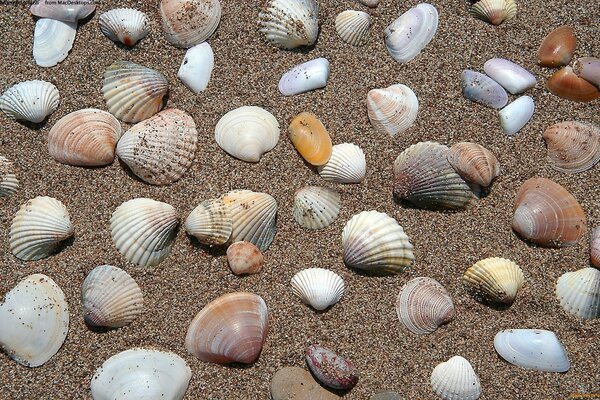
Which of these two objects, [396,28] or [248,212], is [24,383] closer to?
[248,212]

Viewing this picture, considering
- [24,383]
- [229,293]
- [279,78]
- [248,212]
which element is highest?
[279,78]

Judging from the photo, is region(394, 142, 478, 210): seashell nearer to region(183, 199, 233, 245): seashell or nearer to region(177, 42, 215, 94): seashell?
region(183, 199, 233, 245): seashell

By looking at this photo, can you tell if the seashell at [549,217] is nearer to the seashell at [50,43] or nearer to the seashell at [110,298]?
the seashell at [110,298]

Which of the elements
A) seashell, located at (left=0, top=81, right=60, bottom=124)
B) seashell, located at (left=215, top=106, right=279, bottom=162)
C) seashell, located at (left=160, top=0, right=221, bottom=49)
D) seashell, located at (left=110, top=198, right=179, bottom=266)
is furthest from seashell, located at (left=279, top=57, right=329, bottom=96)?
seashell, located at (left=0, top=81, right=60, bottom=124)

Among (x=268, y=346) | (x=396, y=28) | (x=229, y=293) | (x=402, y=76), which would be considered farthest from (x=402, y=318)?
(x=396, y=28)

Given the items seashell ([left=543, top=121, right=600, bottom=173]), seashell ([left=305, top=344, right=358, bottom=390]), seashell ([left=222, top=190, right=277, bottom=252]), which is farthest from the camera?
seashell ([left=543, top=121, right=600, bottom=173])

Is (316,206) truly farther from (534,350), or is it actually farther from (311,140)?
(534,350)

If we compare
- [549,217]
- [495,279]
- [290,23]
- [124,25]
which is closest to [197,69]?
[124,25]
